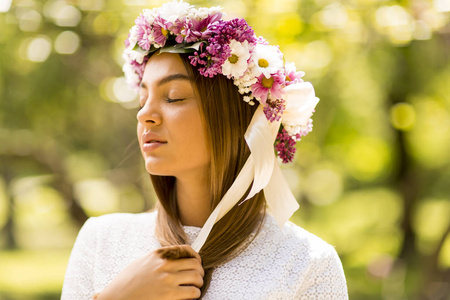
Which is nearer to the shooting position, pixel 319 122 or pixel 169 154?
pixel 169 154

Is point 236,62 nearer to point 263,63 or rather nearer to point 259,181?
point 263,63

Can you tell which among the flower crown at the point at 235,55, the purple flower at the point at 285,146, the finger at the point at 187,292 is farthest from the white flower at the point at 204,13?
the finger at the point at 187,292

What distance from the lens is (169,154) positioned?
1730mm

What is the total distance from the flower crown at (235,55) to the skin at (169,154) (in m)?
0.07

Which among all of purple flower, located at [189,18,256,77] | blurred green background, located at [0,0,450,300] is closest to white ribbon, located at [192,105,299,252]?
purple flower, located at [189,18,256,77]

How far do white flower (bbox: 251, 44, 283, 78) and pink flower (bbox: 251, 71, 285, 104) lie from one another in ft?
0.07

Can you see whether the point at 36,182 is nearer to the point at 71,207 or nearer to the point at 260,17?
the point at 71,207

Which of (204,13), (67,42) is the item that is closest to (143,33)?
(204,13)

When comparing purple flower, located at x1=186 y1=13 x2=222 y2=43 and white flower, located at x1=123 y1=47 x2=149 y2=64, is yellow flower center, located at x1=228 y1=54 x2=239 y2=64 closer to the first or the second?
purple flower, located at x1=186 y1=13 x2=222 y2=43

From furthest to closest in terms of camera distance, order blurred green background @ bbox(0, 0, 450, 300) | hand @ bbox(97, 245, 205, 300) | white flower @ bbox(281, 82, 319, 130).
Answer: blurred green background @ bbox(0, 0, 450, 300) < white flower @ bbox(281, 82, 319, 130) < hand @ bbox(97, 245, 205, 300)

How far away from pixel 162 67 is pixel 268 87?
35 centimetres

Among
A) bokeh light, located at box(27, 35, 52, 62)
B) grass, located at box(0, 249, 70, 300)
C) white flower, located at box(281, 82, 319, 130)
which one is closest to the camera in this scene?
white flower, located at box(281, 82, 319, 130)

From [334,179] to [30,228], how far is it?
4.02m

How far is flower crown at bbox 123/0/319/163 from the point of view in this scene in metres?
1.72
